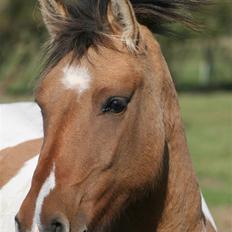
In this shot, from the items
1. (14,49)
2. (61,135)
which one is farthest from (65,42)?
(14,49)

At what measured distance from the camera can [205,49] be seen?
100 ft

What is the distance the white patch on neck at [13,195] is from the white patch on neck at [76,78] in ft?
3.89

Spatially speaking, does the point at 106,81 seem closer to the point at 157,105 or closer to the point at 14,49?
the point at 157,105

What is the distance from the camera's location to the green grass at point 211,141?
10508 mm

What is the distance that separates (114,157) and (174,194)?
1.72ft

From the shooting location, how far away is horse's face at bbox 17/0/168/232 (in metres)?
3.06

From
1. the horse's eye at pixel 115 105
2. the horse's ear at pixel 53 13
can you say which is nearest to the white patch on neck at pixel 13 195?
the horse's ear at pixel 53 13

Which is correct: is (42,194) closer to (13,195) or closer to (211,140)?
(13,195)

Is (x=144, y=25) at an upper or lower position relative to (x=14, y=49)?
upper

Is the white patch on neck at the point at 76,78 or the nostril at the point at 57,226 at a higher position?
the white patch on neck at the point at 76,78

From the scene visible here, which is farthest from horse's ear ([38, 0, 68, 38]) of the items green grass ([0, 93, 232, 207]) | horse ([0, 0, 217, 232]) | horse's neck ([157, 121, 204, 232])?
green grass ([0, 93, 232, 207])

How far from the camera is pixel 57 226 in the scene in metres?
2.99

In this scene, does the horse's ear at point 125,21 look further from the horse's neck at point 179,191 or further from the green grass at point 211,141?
the green grass at point 211,141

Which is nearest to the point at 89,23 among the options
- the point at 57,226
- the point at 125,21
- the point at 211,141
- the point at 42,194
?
the point at 125,21
